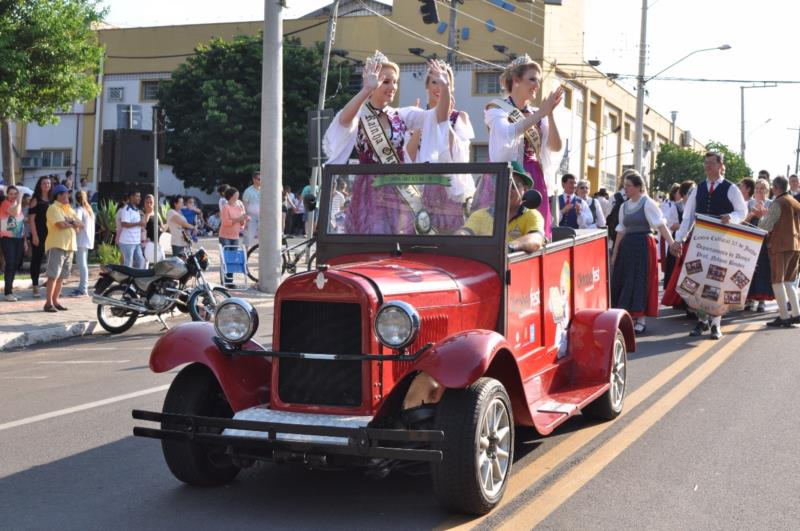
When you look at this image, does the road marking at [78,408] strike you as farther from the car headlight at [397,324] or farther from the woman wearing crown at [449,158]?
the car headlight at [397,324]

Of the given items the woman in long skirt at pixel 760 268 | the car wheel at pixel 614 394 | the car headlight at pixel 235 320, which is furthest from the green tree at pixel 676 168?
the car headlight at pixel 235 320

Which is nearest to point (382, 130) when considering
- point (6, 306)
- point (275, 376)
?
A: point (275, 376)

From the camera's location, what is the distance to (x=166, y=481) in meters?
5.42

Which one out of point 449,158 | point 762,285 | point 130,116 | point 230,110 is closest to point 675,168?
point 230,110

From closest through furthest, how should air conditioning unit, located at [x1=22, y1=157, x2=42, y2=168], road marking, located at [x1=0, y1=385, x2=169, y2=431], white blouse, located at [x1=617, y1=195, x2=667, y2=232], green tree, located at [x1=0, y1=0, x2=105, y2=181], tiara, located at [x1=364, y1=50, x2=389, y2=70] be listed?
tiara, located at [x1=364, y1=50, x2=389, y2=70], road marking, located at [x1=0, y1=385, x2=169, y2=431], white blouse, located at [x1=617, y1=195, x2=667, y2=232], green tree, located at [x1=0, y1=0, x2=105, y2=181], air conditioning unit, located at [x1=22, y1=157, x2=42, y2=168]

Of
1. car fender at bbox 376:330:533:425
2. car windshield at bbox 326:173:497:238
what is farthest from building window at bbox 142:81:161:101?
car fender at bbox 376:330:533:425

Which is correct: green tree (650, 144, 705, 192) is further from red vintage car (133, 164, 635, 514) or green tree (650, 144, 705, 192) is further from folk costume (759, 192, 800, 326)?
red vintage car (133, 164, 635, 514)

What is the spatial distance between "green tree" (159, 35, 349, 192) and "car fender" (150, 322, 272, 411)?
122ft

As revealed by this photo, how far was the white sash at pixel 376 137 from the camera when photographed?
6.83 m

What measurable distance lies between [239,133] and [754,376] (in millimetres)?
35966

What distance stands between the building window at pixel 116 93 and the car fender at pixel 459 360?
51.2 m

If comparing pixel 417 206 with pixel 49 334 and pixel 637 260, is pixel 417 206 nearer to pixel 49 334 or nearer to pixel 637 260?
pixel 637 260

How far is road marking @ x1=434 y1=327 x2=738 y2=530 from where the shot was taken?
4696mm

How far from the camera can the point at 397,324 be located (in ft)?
15.4
